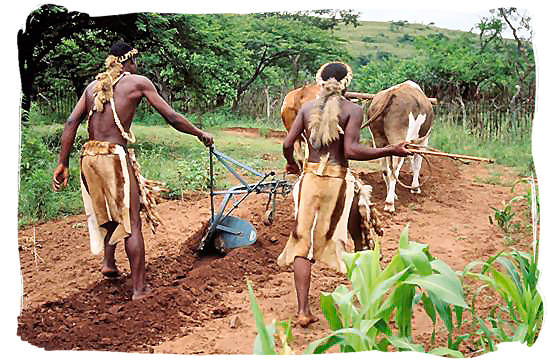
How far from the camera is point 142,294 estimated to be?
15.2ft

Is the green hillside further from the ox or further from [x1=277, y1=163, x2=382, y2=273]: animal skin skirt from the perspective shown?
[x1=277, y1=163, x2=382, y2=273]: animal skin skirt

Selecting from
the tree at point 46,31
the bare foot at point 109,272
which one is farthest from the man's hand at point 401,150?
the tree at point 46,31

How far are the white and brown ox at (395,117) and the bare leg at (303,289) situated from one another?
217 centimetres

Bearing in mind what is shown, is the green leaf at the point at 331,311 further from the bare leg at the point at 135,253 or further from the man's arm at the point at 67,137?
the man's arm at the point at 67,137

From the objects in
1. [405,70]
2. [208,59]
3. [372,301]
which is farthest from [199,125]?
[372,301]

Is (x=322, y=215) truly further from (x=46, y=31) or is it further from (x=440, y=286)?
(x=46, y=31)

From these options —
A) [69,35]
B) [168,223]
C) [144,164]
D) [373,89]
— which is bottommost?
[168,223]

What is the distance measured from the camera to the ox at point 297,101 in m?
5.83

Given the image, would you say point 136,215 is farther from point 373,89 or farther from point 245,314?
point 373,89

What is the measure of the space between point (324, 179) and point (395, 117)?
233 centimetres

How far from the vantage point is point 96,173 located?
15.1ft

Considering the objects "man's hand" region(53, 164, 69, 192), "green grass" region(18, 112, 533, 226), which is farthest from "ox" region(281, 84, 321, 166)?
"man's hand" region(53, 164, 69, 192)

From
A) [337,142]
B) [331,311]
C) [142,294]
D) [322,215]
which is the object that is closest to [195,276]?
[142,294]

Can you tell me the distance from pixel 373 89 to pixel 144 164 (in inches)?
82.2
